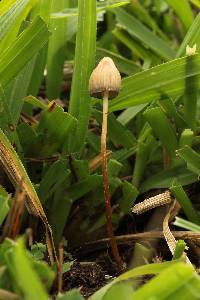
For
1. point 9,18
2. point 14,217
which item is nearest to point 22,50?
point 9,18

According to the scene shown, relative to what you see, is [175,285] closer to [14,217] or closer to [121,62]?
[14,217]

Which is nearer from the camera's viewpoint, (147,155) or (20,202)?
(20,202)

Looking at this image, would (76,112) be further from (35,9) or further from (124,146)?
(35,9)

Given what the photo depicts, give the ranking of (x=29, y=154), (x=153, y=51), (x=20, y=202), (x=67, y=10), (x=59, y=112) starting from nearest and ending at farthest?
1. (x=20, y=202)
2. (x=59, y=112)
3. (x=29, y=154)
4. (x=67, y=10)
5. (x=153, y=51)

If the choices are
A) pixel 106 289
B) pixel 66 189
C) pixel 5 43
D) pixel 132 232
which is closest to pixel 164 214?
pixel 132 232

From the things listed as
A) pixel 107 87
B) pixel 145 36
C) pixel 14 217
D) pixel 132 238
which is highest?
pixel 145 36

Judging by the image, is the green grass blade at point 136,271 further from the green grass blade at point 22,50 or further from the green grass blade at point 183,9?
the green grass blade at point 183,9
